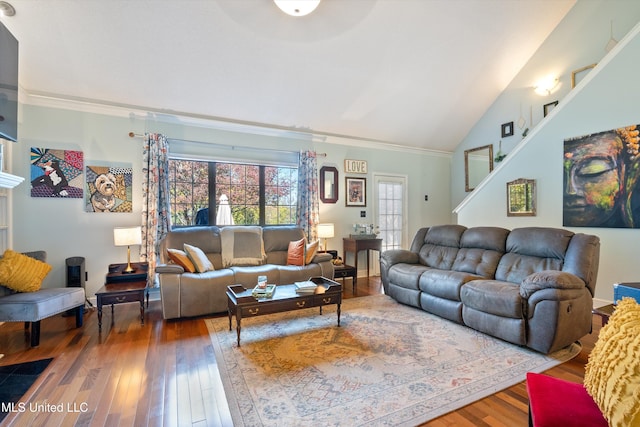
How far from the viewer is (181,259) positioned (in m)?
3.58

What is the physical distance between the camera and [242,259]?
4262 millimetres

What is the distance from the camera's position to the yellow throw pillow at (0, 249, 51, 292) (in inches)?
108

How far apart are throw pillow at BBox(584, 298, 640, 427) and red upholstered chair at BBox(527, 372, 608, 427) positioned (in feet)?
0.41

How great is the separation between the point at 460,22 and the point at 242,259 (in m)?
4.51

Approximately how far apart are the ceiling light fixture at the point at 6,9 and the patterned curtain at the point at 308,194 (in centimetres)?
359

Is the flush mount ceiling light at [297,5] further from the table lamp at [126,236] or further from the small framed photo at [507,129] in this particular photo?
the small framed photo at [507,129]

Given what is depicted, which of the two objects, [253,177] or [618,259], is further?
[253,177]

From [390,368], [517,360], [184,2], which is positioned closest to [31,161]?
[184,2]

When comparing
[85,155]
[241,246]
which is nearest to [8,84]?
[85,155]

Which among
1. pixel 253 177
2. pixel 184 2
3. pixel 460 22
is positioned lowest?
pixel 253 177

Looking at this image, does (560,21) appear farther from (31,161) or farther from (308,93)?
(31,161)

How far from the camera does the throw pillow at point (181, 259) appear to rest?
3.57 m

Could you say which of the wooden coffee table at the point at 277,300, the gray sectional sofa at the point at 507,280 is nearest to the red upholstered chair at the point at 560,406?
the gray sectional sofa at the point at 507,280

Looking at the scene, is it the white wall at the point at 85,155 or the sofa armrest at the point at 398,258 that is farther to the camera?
the sofa armrest at the point at 398,258
